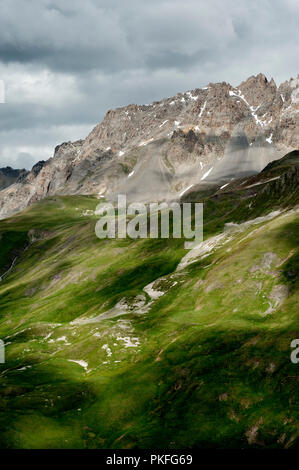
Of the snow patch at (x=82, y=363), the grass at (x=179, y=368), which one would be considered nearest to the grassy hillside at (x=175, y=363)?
the grass at (x=179, y=368)

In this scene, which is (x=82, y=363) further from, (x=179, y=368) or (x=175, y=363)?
(x=179, y=368)

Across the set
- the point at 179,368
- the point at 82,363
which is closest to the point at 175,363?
the point at 179,368

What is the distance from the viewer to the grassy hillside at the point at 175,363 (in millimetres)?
63969

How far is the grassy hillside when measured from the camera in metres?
64.0

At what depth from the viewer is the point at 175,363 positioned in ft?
281

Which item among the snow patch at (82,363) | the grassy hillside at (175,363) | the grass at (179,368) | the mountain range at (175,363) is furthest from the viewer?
the snow patch at (82,363)

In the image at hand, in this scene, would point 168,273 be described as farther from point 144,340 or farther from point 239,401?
point 239,401

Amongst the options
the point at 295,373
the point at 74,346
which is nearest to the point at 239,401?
the point at 295,373

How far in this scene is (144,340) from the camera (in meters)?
106

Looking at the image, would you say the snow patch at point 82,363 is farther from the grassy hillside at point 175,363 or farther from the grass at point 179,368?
the grass at point 179,368

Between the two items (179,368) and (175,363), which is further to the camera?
(175,363)
